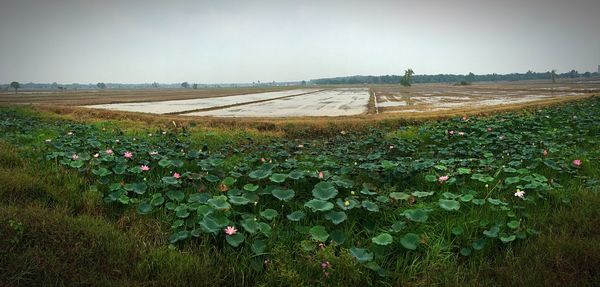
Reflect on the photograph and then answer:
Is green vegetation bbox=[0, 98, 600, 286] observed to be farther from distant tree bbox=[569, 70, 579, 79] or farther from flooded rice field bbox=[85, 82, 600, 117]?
distant tree bbox=[569, 70, 579, 79]

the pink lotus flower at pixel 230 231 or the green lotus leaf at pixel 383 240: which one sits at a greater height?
the pink lotus flower at pixel 230 231

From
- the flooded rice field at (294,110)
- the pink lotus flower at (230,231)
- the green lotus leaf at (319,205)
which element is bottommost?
the flooded rice field at (294,110)

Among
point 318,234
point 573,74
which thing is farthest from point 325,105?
point 573,74

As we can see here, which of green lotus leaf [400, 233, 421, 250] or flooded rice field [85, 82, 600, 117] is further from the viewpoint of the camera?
flooded rice field [85, 82, 600, 117]

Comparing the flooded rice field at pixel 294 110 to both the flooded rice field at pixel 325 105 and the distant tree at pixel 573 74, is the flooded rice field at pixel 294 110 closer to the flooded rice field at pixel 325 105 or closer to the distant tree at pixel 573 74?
the flooded rice field at pixel 325 105

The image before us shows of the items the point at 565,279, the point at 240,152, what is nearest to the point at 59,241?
the point at 565,279

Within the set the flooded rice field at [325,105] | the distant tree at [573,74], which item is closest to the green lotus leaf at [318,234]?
the flooded rice field at [325,105]

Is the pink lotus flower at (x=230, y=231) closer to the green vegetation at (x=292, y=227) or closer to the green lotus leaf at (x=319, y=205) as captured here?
the green vegetation at (x=292, y=227)

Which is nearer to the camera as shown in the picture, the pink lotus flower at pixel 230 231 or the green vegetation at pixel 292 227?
the green vegetation at pixel 292 227

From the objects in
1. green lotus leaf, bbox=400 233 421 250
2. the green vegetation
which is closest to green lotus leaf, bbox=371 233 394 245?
the green vegetation

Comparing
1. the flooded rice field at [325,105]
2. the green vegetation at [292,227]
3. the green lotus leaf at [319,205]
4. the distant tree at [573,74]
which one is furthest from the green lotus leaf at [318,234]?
the distant tree at [573,74]

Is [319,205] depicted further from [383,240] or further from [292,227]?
[383,240]

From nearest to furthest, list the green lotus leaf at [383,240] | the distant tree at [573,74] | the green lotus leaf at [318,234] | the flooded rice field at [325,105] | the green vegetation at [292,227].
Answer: the green vegetation at [292,227] < the green lotus leaf at [383,240] < the green lotus leaf at [318,234] < the flooded rice field at [325,105] < the distant tree at [573,74]

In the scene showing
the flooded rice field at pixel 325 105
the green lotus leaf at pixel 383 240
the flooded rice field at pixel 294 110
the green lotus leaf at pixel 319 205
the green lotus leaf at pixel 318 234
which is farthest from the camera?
the flooded rice field at pixel 325 105
